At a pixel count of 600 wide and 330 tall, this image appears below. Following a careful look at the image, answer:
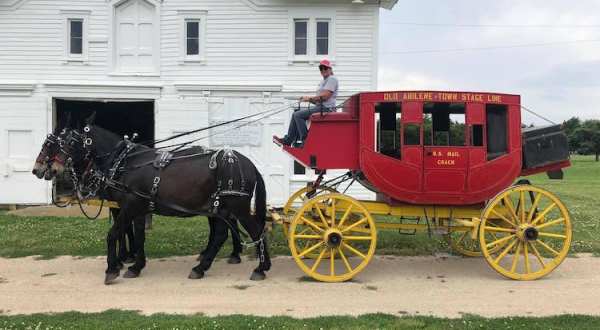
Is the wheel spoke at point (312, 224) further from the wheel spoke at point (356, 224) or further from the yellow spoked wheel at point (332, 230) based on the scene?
the wheel spoke at point (356, 224)

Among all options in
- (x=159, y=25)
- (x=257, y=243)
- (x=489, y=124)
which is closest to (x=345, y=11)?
(x=159, y=25)

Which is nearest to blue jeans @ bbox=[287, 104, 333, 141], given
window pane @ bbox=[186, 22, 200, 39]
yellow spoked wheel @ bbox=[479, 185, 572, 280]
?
yellow spoked wheel @ bbox=[479, 185, 572, 280]

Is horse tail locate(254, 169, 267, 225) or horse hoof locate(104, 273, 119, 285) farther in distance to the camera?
horse tail locate(254, 169, 267, 225)

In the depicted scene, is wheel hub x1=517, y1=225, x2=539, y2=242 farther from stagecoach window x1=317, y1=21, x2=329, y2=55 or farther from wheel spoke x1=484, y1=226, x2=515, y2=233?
stagecoach window x1=317, y1=21, x2=329, y2=55

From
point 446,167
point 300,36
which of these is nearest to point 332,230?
point 446,167

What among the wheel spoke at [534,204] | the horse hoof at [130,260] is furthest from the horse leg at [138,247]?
the wheel spoke at [534,204]

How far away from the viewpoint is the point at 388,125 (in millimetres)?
7809

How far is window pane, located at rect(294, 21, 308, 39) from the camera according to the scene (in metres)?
15.3

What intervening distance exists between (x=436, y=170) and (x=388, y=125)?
4.09 ft

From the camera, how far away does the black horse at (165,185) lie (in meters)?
6.93

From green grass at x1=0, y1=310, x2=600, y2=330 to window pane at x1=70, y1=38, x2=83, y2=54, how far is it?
11729mm

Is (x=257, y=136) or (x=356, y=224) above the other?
(x=257, y=136)

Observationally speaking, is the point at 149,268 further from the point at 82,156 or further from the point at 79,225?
the point at 79,225

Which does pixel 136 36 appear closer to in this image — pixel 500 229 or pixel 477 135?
pixel 477 135
